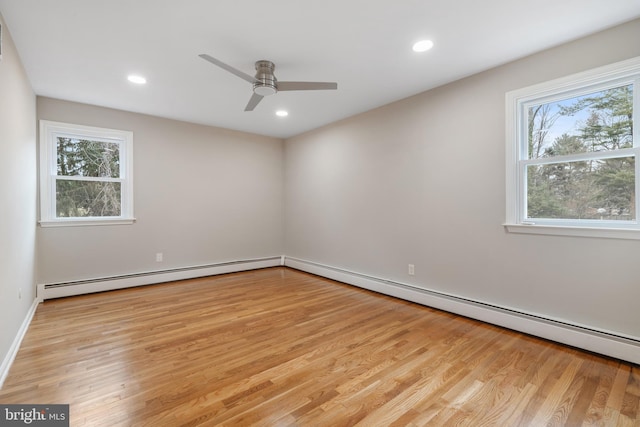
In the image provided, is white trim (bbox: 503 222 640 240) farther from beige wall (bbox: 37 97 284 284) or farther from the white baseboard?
beige wall (bbox: 37 97 284 284)

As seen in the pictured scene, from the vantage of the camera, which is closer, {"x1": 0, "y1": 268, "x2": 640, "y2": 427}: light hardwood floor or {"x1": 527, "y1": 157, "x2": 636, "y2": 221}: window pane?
{"x1": 0, "y1": 268, "x2": 640, "y2": 427}: light hardwood floor

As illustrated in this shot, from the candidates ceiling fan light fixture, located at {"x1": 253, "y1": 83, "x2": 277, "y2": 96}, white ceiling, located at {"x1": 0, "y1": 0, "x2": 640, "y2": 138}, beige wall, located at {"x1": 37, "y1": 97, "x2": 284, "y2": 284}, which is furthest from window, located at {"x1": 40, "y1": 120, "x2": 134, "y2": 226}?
ceiling fan light fixture, located at {"x1": 253, "y1": 83, "x2": 277, "y2": 96}

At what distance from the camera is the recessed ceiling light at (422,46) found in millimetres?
2467

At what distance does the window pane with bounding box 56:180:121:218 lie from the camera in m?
3.87

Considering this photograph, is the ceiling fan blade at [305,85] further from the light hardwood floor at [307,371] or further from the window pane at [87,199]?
the window pane at [87,199]

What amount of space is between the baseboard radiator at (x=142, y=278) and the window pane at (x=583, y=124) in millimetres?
4483

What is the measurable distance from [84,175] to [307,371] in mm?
4003

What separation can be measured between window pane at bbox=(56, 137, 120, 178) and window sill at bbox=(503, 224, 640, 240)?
5.01 metres

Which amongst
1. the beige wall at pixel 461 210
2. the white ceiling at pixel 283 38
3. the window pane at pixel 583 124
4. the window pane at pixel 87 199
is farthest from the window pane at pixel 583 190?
the window pane at pixel 87 199

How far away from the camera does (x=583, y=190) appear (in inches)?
98.0

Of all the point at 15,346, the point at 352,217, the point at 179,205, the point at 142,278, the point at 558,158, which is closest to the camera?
the point at 15,346

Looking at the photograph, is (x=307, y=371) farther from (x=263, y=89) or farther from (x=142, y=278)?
(x=142, y=278)

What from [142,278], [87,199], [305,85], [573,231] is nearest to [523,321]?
[573,231]

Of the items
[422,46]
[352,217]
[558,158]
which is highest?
[422,46]
